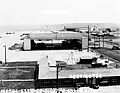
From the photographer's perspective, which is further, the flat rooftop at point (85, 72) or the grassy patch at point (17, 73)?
the grassy patch at point (17, 73)

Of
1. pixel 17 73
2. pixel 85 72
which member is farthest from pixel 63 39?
pixel 85 72

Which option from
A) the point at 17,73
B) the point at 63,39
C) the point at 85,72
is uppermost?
the point at 63,39

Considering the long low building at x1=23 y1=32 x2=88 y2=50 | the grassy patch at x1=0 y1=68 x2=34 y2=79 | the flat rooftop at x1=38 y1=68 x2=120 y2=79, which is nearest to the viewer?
the flat rooftop at x1=38 y1=68 x2=120 y2=79

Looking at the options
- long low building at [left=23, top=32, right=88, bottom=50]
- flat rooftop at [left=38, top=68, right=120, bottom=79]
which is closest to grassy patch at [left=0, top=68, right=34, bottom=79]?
flat rooftop at [left=38, top=68, right=120, bottom=79]

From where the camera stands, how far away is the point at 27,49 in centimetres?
2483

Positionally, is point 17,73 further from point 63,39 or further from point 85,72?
point 63,39

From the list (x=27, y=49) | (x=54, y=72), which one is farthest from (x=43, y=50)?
(x=54, y=72)

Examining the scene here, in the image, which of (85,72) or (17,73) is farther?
(17,73)

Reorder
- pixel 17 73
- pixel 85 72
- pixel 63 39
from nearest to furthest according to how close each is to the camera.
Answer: pixel 85 72 → pixel 17 73 → pixel 63 39

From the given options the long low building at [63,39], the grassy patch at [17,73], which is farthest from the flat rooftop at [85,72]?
the long low building at [63,39]

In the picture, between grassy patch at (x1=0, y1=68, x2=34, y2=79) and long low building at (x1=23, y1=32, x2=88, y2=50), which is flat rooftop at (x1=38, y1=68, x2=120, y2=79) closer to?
grassy patch at (x1=0, y1=68, x2=34, y2=79)

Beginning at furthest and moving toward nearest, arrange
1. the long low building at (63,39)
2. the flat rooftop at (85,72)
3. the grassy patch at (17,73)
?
1. the long low building at (63,39)
2. the grassy patch at (17,73)
3. the flat rooftop at (85,72)

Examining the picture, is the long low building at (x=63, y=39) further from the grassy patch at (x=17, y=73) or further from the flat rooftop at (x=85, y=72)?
the flat rooftop at (x=85, y=72)

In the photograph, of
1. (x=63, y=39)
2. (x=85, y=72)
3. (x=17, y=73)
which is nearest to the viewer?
(x=85, y=72)
